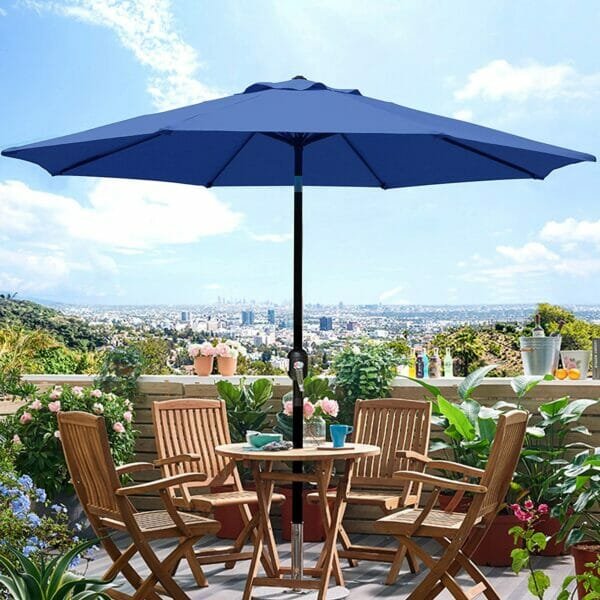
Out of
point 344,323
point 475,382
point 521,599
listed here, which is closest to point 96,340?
point 344,323

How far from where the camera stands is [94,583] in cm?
307

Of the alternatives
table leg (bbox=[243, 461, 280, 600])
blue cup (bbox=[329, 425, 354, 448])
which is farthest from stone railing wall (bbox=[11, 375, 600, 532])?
table leg (bbox=[243, 461, 280, 600])

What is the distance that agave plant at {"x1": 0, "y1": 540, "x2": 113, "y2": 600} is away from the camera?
9.66 ft

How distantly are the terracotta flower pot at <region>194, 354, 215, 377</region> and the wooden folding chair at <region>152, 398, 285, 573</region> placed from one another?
39.5 inches

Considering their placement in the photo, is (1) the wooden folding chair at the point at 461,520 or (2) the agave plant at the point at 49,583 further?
(1) the wooden folding chair at the point at 461,520

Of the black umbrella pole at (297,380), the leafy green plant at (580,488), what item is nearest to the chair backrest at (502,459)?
the leafy green plant at (580,488)

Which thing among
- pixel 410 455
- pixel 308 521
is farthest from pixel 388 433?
pixel 308 521

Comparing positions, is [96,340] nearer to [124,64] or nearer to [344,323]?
[344,323]

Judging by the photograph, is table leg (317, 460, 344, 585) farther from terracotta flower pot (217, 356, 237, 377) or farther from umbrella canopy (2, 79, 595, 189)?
terracotta flower pot (217, 356, 237, 377)

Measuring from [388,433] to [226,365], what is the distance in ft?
5.00

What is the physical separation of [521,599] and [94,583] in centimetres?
259

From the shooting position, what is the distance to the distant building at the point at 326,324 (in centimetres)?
858

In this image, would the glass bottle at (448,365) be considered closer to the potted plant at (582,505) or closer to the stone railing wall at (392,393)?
the stone railing wall at (392,393)

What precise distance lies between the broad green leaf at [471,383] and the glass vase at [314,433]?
138cm
